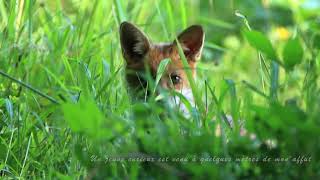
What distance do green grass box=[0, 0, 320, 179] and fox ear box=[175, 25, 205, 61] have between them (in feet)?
0.60

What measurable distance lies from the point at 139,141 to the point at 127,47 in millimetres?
2243

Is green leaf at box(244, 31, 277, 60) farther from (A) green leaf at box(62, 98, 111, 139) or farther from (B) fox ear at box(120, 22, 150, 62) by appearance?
(B) fox ear at box(120, 22, 150, 62)

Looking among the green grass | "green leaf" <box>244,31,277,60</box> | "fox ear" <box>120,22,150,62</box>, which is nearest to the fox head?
"fox ear" <box>120,22,150,62</box>

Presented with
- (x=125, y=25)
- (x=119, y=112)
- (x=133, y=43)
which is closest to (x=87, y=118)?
(x=119, y=112)

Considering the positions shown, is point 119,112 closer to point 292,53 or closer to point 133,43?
point 292,53

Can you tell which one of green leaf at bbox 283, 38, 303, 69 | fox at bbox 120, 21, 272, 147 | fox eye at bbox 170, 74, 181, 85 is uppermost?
green leaf at bbox 283, 38, 303, 69

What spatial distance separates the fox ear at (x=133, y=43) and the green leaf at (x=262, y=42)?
6.49 ft

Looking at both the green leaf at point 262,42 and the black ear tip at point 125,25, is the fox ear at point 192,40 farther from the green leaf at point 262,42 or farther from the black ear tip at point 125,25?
the green leaf at point 262,42

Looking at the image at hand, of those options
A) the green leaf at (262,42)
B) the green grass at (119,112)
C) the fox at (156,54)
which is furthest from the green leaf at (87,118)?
the fox at (156,54)

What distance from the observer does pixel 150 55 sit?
A: 193 inches

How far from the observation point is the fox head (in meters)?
4.76

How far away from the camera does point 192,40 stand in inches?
193

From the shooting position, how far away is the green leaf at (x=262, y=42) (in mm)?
2750

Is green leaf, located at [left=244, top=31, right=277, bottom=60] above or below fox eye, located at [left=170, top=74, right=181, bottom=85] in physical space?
above
